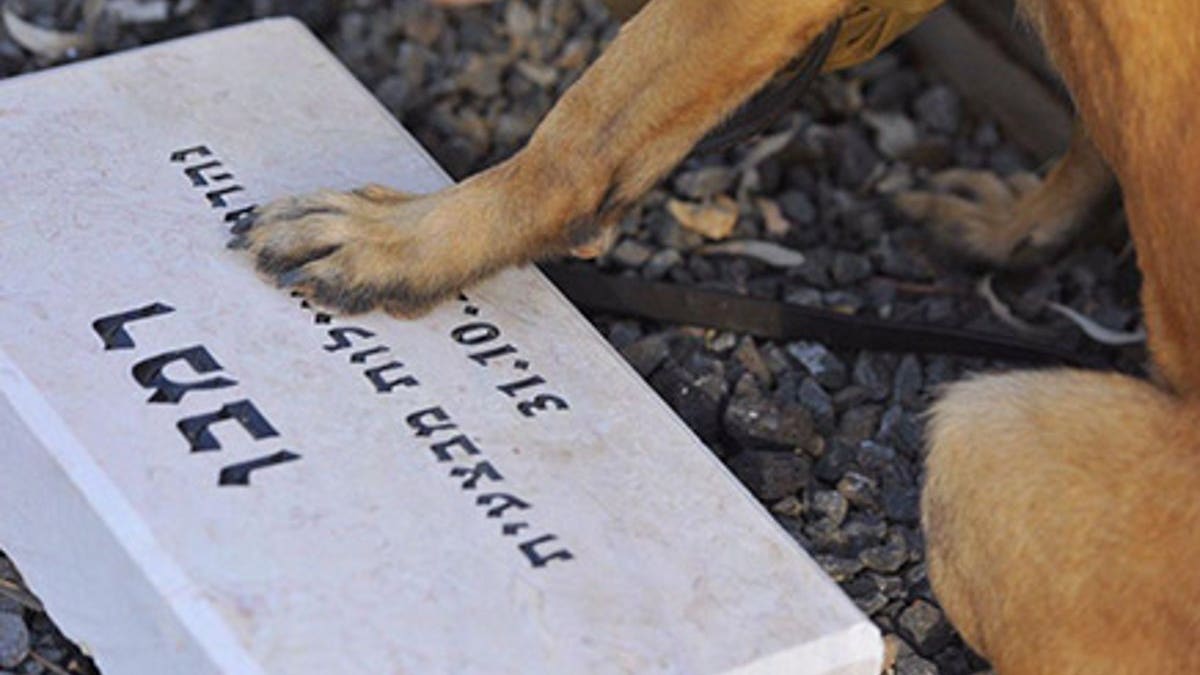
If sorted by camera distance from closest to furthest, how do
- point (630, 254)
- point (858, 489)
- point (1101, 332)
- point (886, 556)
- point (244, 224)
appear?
point (244, 224) → point (886, 556) → point (858, 489) → point (1101, 332) → point (630, 254)

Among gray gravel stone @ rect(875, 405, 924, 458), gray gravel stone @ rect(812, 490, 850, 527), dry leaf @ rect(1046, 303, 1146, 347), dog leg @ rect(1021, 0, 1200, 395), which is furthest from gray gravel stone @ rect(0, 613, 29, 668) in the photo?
dry leaf @ rect(1046, 303, 1146, 347)

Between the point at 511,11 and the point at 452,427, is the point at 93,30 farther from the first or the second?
the point at 452,427

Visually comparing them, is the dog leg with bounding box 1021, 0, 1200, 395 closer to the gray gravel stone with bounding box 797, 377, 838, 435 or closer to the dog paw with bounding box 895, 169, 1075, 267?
the gray gravel stone with bounding box 797, 377, 838, 435

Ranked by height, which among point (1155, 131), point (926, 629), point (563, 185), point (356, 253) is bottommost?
point (926, 629)

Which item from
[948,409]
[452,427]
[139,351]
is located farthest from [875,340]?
[139,351]

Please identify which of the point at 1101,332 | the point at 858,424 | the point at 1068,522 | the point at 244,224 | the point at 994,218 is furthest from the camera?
the point at 994,218

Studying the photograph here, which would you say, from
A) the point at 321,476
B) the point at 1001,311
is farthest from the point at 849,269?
the point at 321,476

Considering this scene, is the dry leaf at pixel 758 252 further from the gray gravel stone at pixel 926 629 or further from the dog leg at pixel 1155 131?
the dog leg at pixel 1155 131

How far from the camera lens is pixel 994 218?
4621 millimetres

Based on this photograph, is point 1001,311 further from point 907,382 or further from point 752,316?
point 752,316

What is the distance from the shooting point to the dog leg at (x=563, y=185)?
3424 millimetres

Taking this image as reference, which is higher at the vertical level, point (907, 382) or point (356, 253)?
point (356, 253)

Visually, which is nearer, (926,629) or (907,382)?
(926,629)

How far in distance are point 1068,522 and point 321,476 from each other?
1.08 metres
